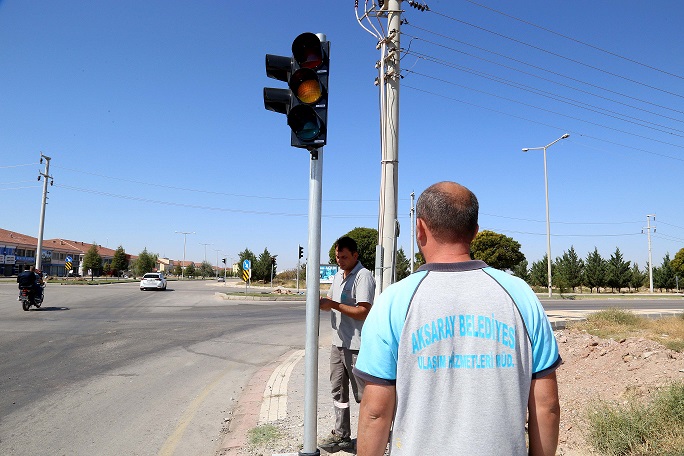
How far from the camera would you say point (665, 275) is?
6106cm

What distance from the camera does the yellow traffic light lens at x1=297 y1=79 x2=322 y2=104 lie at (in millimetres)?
3855

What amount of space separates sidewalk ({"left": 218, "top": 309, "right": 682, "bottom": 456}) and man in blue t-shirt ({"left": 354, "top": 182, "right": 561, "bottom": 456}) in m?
2.83

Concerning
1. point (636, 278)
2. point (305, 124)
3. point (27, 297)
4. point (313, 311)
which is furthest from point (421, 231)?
point (636, 278)

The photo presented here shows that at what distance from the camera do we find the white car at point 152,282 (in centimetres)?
3419

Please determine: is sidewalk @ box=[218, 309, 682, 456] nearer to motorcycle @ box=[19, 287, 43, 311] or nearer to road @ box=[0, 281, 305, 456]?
road @ box=[0, 281, 305, 456]

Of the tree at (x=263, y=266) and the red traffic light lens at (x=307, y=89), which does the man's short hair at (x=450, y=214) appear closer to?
the red traffic light lens at (x=307, y=89)

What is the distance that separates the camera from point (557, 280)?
5131 cm

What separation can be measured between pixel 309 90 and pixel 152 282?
1331 inches

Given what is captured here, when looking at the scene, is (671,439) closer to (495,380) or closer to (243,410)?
(495,380)

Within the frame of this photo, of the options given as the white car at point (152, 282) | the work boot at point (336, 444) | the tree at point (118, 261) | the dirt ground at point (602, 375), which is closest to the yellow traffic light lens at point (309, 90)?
the work boot at point (336, 444)

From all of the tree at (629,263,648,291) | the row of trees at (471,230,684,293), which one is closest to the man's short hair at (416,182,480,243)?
the row of trees at (471,230,684,293)

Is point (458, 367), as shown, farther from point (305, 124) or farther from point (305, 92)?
point (305, 92)

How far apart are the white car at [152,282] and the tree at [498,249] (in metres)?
28.5

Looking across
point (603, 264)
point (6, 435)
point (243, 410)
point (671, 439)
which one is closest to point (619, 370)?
point (671, 439)
